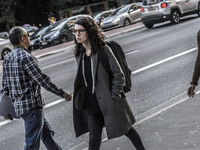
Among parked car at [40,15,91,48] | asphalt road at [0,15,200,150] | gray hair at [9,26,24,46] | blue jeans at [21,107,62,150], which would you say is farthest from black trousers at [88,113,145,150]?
parked car at [40,15,91,48]

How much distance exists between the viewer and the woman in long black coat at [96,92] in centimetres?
376

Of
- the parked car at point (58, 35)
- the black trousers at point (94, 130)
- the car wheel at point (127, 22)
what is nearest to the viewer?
the black trousers at point (94, 130)

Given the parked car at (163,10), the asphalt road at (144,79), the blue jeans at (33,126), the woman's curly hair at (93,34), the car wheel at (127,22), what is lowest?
the car wheel at (127,22)

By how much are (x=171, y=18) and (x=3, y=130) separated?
13.8 metres

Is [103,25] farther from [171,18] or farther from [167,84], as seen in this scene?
[167,84]

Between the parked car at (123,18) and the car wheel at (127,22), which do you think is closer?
the parked car at (123,18)

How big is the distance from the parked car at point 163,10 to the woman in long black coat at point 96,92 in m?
15.1

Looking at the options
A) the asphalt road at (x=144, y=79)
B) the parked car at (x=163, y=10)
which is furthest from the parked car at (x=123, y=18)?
the asphalt road at (x=144, y=79)

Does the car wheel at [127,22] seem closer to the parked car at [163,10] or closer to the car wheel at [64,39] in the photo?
the car wheel at [64,39]

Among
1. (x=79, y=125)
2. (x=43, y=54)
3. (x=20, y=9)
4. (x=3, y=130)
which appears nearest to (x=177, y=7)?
(x=43, y=54)

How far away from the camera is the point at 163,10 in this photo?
1842cm

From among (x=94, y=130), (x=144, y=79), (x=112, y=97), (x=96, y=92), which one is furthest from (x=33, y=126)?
(x=144, y=79)

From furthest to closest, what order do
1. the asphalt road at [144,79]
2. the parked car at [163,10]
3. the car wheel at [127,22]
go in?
the car wheel at [127,22], the parked car at [163,10], the asphalt road at [144,79]

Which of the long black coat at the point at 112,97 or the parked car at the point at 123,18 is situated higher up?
the long black coat at the point at 112,97
